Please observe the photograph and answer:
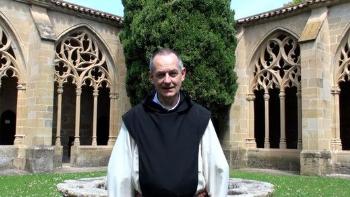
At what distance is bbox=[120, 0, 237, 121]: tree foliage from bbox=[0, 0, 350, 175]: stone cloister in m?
1.53

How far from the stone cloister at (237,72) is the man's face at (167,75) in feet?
35.5

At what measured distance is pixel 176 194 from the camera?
6.38 feet

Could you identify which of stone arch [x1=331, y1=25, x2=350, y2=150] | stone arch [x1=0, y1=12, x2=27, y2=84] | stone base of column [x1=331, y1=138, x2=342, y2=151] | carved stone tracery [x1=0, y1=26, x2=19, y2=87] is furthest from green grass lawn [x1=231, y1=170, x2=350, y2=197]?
carved stone tracery [x1=0, y1=26, x2=19, y2=87]

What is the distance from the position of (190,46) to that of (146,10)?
1767 millimetres

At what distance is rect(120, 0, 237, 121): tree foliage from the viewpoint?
41.3 feet

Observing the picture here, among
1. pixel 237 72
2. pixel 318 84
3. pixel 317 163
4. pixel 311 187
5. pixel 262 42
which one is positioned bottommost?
pixel 311 187

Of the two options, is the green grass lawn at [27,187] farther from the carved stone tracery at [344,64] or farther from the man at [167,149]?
the carved stone tracery at [344,64]

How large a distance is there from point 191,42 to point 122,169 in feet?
35.4

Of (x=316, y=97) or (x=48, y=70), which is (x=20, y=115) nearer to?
(x=48, y=70)

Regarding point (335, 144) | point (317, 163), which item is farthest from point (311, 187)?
point (335, 144)

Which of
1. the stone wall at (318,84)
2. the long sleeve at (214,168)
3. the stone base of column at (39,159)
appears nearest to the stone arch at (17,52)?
the stone base of column at (39,159)

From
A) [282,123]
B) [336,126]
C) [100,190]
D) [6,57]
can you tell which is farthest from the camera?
[282,123]

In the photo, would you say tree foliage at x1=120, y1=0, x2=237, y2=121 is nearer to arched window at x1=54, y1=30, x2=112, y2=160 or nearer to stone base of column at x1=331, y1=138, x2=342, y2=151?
arched window at x1=54, y1=30, x2=112, y2=160

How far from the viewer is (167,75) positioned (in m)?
2.03
